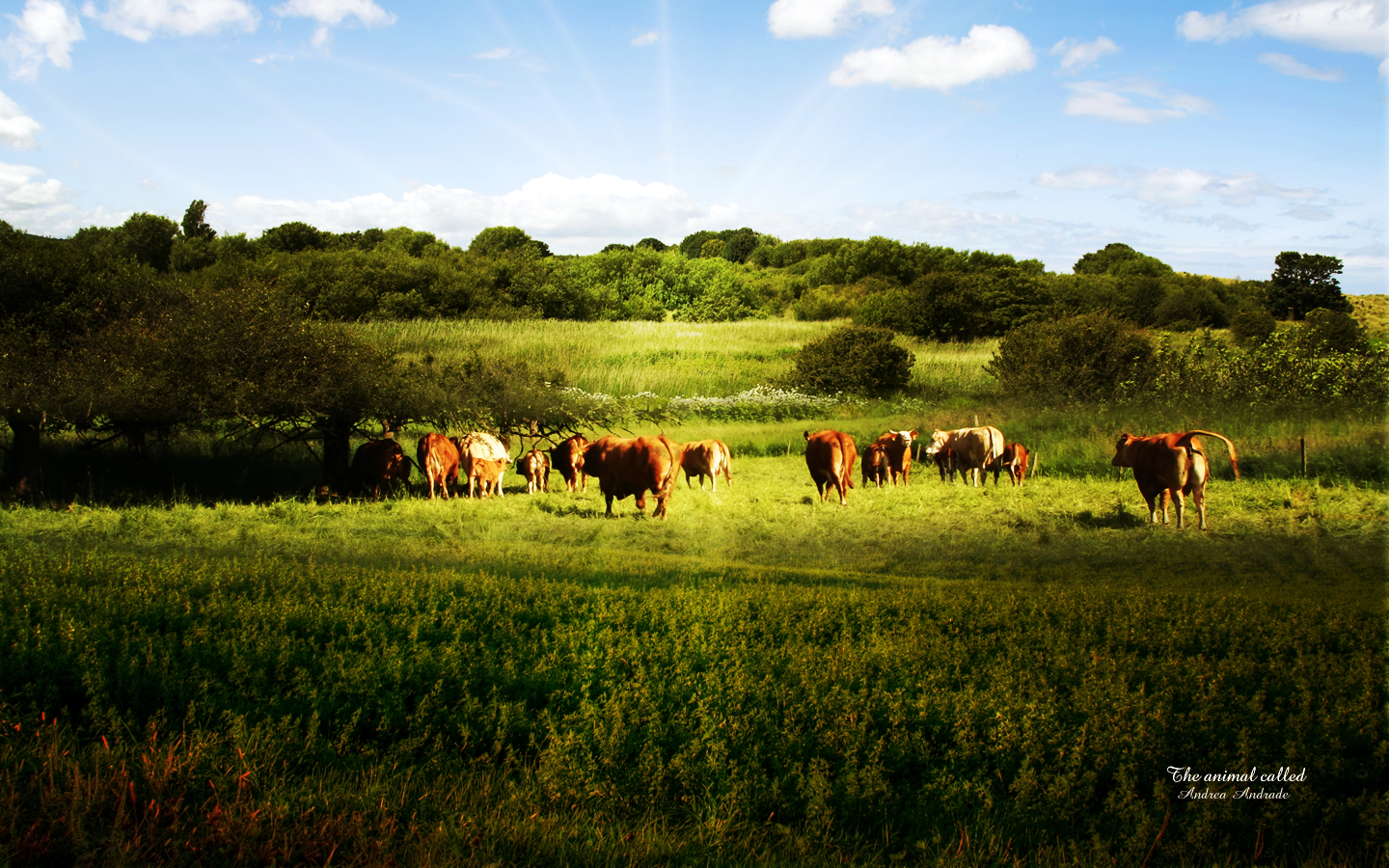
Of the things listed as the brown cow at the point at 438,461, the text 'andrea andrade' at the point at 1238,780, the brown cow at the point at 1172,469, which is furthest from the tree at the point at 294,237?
the text 'andrea andrade' at the point at 1238,780

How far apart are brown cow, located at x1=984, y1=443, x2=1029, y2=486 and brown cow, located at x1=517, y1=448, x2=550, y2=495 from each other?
9275 millimetres

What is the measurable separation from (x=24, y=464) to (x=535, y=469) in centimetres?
1047

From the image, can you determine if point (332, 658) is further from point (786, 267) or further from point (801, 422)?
point (786, 267)

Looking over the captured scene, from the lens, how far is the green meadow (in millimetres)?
4316

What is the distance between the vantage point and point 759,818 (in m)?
4.70

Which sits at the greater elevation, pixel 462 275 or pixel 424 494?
pixel 462 275

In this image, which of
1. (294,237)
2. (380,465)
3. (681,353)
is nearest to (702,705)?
(681,353)

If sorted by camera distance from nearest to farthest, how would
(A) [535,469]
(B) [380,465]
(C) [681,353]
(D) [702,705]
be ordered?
(D) [702,705]
(C) [681,353]
(B) [380,465]
(A) [535,469]

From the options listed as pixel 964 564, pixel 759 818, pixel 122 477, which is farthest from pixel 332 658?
pixel 122 477

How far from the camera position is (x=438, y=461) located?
58.8ft

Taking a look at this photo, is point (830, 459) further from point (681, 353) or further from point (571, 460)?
point (571, 460)

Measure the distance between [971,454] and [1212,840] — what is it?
11935 mm

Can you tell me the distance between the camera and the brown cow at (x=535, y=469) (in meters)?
18.4

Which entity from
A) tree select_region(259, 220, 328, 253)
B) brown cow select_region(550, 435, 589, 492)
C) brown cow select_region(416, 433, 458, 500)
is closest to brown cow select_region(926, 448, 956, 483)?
brown cow select_region(550, 435, 589, 492)
